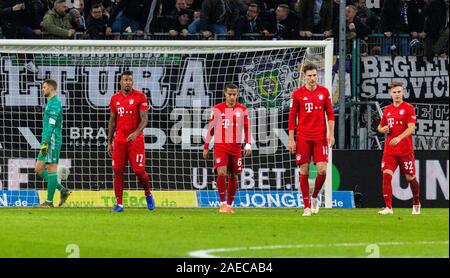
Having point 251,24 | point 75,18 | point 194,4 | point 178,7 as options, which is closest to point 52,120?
point 75,18

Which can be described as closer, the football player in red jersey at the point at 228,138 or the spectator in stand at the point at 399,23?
the football player in red jersey at the point at 228,138

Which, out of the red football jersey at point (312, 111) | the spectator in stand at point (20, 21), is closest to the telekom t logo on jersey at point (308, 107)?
the red football jersey at point (312, 111)

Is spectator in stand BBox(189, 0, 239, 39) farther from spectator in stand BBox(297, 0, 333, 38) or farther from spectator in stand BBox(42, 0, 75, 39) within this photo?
spectator in stand BBox(42, 0, 75, 39)

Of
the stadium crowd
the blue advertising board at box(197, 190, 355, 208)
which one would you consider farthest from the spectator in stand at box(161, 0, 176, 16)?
the blue advertising board at box(197, 190, 355, 208)

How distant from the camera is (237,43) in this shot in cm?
2161

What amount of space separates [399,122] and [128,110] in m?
4.05

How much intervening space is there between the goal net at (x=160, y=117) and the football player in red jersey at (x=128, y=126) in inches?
148

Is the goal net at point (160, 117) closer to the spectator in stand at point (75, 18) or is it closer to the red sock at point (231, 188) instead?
the spectator in stand at point (75, 18)

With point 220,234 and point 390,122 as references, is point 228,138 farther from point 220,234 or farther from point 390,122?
point 220,234

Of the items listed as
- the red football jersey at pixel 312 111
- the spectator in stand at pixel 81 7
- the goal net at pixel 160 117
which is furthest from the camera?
the spectator in stand at pixel 81 7

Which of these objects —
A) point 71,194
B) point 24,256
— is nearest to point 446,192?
point 71,194

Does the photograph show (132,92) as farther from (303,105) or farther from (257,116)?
(257,116)

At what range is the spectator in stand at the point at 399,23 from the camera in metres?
24.2

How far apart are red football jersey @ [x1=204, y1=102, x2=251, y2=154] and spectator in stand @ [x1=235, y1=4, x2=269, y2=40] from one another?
606 centimetres
